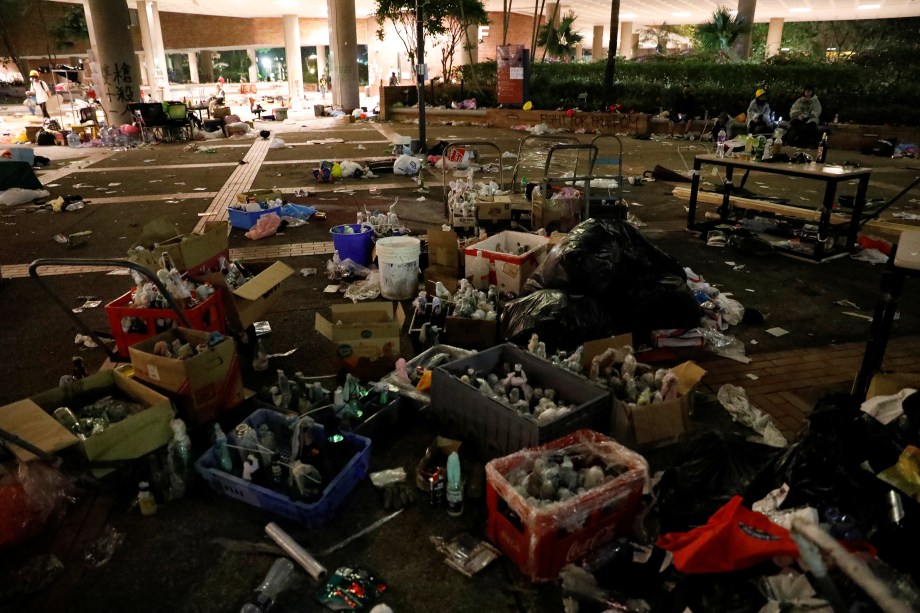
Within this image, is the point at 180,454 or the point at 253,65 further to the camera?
the point at 253,65

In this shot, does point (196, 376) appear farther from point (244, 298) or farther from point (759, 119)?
point (759, 119)

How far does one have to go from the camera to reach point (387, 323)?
11.5 feet

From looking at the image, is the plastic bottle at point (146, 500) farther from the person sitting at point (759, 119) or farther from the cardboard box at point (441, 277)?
the person sitting at point (759, 119)

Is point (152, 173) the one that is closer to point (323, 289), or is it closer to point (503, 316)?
point (323, 289)

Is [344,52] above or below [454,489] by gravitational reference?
above

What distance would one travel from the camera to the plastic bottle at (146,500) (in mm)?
2555

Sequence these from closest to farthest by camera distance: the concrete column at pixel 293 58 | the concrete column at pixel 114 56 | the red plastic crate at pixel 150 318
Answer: the red plastic crate at pixel 150 318 → the concrete column at pixel 114 56 → the concrete column at pixel 293 58

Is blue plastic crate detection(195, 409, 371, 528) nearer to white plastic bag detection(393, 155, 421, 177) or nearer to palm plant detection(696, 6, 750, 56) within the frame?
white plastic bag detection(393, 155, 421, 177)

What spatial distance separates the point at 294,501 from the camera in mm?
2418

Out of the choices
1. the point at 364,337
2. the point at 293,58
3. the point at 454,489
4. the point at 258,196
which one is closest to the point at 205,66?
the point at 293,58

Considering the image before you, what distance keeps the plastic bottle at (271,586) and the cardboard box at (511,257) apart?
2.81m

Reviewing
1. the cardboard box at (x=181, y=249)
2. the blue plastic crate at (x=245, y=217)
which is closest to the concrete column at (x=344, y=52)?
the blue plastic crate at (x=245, y=217)

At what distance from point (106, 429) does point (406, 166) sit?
27.5 ft

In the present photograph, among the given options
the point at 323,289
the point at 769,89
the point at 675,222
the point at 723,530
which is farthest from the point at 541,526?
the point at 769,89
